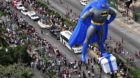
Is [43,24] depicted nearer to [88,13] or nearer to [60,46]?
[60,46]

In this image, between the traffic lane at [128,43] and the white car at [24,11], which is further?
the white car at [24,11]

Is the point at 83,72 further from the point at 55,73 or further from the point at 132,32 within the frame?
the point at 132,32

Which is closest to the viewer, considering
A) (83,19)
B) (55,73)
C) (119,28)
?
(83,19)

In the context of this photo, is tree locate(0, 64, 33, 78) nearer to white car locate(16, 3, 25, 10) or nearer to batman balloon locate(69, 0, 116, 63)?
batman balloon locate(69, 0, 116, 63)

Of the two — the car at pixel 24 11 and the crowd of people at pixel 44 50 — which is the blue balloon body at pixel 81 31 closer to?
the crowd of people at pixel 44 50

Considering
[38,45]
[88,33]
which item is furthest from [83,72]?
[88,33]

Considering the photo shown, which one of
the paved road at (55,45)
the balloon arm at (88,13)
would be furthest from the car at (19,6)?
the balloon arm at (88,13)

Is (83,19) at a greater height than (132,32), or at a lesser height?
greater

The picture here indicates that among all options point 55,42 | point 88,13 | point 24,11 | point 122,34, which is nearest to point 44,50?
point 55,42

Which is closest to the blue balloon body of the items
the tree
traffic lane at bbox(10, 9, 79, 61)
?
the tree
